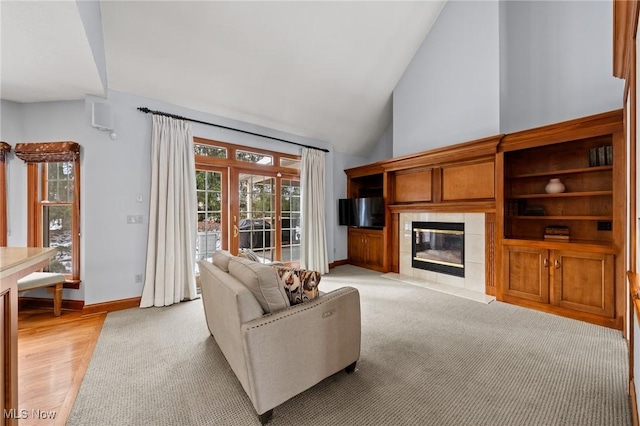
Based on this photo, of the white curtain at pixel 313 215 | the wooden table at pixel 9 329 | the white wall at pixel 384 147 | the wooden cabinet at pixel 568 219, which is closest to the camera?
the wooden table at pixel 9 329

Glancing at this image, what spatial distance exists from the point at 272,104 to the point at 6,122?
348 centimetres

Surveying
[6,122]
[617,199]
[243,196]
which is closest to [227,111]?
[243,196]

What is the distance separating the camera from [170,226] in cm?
355

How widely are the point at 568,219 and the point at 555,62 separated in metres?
2.28

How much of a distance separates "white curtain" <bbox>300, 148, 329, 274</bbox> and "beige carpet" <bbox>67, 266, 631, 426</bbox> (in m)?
2.33

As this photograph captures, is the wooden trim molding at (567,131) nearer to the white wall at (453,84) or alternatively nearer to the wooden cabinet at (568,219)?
the wooden cabinet at (568,219)

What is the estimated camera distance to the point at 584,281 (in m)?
2.91

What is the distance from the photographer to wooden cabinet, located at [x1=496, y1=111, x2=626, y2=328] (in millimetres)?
2729

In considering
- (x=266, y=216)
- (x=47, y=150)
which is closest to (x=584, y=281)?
(x=266, y=216)

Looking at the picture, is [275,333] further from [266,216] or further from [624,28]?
[266,216]

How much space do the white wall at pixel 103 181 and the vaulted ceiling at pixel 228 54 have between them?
231mm

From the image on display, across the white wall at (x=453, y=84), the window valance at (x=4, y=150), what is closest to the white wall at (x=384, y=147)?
the white wall at (x=453, y=84)

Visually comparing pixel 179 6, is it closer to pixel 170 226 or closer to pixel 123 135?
pixel 123 135

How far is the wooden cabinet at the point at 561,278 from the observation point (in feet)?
9.11
